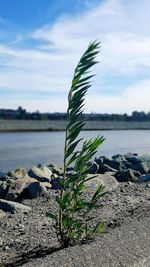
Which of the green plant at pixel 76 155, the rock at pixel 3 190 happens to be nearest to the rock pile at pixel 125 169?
the rock at pixel 3 190

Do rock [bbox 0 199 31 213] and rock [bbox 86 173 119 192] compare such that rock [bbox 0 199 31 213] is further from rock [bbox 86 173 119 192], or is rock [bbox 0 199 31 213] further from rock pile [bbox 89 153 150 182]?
rock pile [bbox 89 153 150 182]

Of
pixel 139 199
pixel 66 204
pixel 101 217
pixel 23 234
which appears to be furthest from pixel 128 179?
pixel 66 204

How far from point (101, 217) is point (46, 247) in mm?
1513

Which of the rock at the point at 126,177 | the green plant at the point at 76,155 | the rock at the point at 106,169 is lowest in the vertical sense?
the rock at the point at 106,169

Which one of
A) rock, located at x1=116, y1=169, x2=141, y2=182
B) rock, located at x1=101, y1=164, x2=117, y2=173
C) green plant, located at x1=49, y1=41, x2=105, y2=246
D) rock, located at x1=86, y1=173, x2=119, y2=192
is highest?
green plant, located at x1=49, y1=41, x2=105, y2=246

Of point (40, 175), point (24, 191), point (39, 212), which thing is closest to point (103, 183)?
point (24, 191)

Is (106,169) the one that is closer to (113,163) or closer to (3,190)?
(113,163)

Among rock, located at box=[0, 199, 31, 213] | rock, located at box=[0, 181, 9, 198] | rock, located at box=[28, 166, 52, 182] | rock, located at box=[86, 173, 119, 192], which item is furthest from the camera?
rock, located at box=[28, 166, 52, 182]

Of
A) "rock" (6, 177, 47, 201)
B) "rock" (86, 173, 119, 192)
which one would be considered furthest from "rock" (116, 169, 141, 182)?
"rock" (6, 177, 47, 201)

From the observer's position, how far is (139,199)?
8188mm

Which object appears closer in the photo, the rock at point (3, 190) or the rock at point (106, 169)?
the rock at point (3, 190)

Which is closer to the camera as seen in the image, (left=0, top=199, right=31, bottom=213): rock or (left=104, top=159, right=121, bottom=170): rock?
(left=0, top=199, right=31, bottom=213): rock

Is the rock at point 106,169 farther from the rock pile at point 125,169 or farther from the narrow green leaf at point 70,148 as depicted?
the narrow green leaf at point 70,148

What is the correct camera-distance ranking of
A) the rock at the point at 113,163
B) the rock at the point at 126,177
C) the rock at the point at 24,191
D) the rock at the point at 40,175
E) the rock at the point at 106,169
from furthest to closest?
the rock at the point at 113,163 → the rock at the point at 106,169 → the rock at the point at 40,175 → the rock at the point at 126,177 → the rock at the point at 24,191
